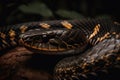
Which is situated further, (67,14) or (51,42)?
(67,14)

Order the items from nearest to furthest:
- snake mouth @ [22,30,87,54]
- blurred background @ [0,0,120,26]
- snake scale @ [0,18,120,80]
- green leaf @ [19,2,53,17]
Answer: snake scale @ [0,18,120,80]
snake mouth @ [22,30,87,54]
green leaf @ [19,2,53,17]
blurred background @ [0,0,120,26]

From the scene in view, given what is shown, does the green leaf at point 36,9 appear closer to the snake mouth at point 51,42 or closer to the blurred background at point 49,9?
the blurred background at point 49,9

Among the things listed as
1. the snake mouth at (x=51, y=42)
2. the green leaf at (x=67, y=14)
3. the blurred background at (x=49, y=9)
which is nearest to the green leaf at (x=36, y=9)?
the blurred background at (x=49, y=9)

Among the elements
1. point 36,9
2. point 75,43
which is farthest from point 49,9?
point 75,43

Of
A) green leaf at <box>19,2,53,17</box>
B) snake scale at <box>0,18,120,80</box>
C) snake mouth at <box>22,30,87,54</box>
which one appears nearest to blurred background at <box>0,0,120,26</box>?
green leaf at <box>19,2,53,17</box>

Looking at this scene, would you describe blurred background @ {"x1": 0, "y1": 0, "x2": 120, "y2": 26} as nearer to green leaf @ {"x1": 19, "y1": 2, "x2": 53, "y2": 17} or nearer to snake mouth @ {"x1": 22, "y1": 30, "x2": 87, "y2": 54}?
green leaf @ {"x1": 19, "y1": 2, "x2": 53, "y2": 17}

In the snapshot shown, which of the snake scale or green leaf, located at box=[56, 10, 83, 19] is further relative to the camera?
green leaf, located at box=[56, 10, 83, 19]

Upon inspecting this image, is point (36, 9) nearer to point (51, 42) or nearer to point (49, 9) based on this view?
point (49, 9)
